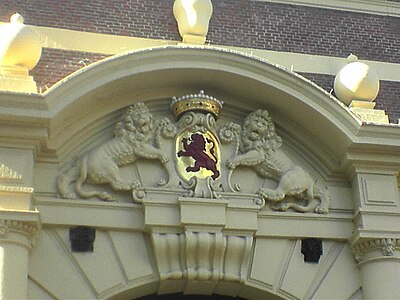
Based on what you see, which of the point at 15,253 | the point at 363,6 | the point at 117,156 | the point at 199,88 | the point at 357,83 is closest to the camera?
the point at 15,253

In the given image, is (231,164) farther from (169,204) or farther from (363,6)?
(363,6)

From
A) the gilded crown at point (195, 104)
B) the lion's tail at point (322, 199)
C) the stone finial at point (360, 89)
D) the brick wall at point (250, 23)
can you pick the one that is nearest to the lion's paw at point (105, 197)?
the gilded crown at point (195, 104)

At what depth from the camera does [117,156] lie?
10281 mm

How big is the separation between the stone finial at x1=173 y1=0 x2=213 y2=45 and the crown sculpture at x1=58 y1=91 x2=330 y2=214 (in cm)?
99

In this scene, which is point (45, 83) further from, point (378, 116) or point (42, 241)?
point (378, 116)

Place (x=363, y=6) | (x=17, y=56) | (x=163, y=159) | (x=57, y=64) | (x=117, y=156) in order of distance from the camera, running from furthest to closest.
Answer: (x=363, y=6) < (x=57, y=64) < (x=163, y=159) < (x=117, y=156) < (x=17, y=56)

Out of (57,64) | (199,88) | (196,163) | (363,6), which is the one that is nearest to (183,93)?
(199,88)

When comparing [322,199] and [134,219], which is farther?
[322,199]

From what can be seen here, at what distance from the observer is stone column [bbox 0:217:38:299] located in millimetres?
9195

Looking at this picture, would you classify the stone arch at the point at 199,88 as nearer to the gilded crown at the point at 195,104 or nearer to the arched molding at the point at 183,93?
the arched molding at the point at 183,93

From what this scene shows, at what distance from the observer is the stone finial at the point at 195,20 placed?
11.3 m

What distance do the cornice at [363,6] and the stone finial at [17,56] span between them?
402cm

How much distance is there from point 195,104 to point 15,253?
2.68 meters

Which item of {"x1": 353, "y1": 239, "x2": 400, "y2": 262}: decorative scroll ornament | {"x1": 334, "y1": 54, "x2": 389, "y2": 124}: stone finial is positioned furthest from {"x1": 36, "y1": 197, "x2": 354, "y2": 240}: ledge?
{"x1": 334, "y1": 54, "x2": 389, "y2": 124}: stone finial
